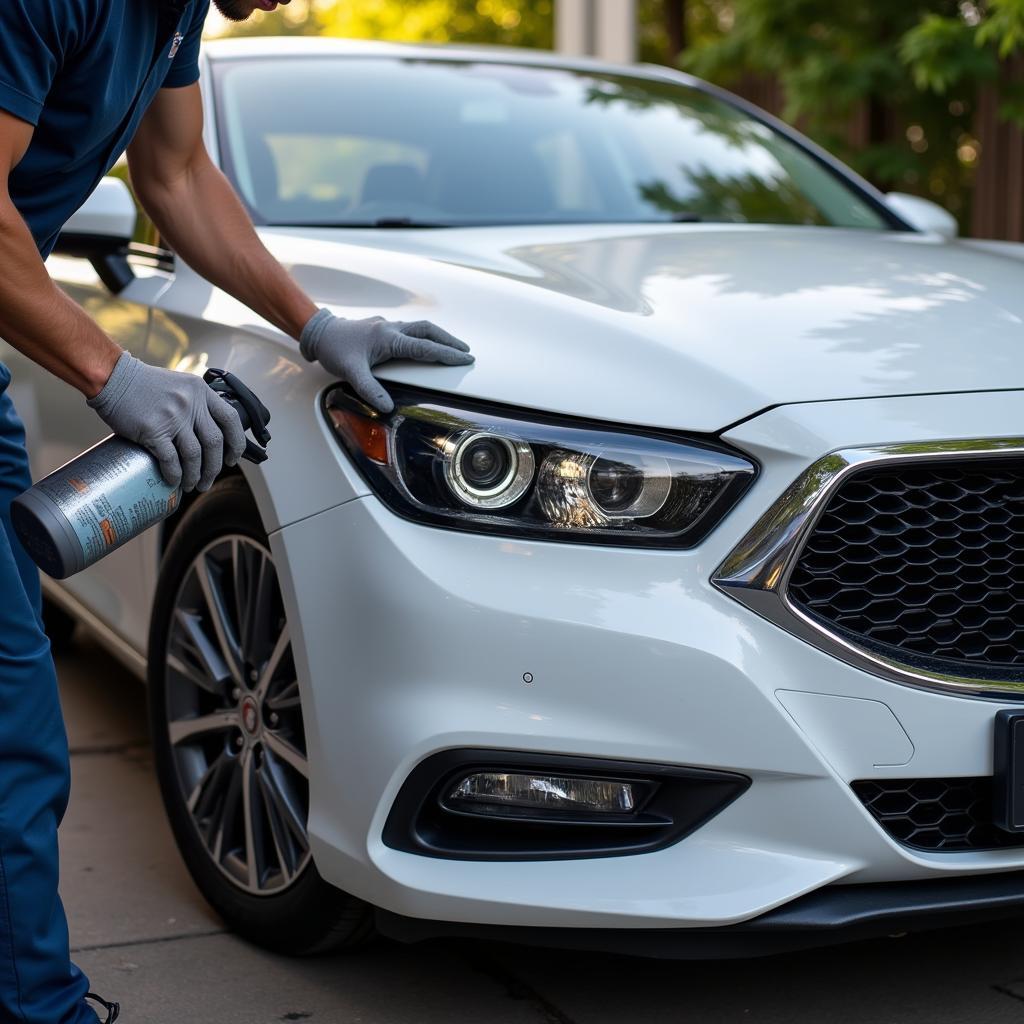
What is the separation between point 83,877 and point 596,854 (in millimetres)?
1363

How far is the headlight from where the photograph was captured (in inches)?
85.0

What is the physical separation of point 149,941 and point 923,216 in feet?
8.71

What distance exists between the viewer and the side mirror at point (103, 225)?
3.04m

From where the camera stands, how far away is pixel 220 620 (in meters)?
2.68

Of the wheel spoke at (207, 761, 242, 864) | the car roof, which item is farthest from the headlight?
the car roof

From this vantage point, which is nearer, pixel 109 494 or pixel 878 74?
pixel 109 494

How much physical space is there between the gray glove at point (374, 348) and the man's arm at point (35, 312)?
390 mm

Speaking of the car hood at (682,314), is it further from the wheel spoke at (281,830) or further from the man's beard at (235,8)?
the wheel spoke at (281,830)

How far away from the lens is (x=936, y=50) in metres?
6.53

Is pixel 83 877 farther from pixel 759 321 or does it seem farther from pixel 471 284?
pixel 759 321

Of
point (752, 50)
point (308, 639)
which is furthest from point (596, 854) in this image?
point (752, 50)

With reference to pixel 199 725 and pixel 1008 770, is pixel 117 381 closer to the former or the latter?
pixel 199 725

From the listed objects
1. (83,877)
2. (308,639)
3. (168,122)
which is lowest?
(83,877)

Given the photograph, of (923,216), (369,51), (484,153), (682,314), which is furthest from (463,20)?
(682,314)
